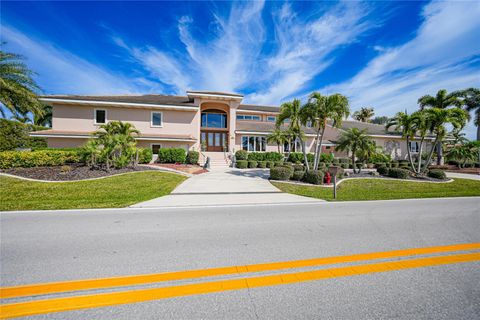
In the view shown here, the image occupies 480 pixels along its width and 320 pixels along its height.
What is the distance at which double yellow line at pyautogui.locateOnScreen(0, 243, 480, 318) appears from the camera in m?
2.21

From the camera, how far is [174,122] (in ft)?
69.6

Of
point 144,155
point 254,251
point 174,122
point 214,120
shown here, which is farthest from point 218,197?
point 214,120

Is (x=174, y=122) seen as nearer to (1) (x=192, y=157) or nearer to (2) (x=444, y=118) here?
(1) (x=192, y=157)

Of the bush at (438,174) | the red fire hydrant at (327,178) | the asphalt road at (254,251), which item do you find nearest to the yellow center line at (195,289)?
the asphalt road at (254,251)

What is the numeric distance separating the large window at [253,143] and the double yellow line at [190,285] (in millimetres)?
20621

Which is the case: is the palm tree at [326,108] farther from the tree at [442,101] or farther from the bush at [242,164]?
the tree at [442,101]

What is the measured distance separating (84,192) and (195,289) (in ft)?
A: 29.5

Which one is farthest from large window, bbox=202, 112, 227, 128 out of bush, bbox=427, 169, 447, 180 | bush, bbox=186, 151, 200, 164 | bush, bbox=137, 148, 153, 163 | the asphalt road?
bush, bbox=427, 169, 447, 180

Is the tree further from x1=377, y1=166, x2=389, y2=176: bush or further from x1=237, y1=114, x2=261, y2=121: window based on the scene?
x1=237, y1=114, x2=261, y2=121: window

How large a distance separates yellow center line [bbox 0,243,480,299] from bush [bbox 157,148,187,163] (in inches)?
633

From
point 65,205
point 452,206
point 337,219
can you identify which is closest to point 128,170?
point 65,205

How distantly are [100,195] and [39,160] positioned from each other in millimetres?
8209

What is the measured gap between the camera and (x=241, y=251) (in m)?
3.53

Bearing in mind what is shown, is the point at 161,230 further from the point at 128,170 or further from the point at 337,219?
the point at 128,170
